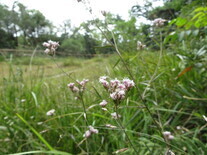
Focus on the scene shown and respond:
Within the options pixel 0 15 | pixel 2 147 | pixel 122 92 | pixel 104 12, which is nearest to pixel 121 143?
pixel 122 92

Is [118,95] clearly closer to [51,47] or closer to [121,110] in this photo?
[51,47]

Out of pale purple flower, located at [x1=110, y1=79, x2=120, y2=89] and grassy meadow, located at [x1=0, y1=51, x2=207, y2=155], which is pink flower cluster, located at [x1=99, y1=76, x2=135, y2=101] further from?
grassy meadow, located at [x1=0, y1=51, x2=207, y2=155]

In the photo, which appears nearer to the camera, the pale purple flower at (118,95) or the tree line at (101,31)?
the pale purple flower at (118,95)

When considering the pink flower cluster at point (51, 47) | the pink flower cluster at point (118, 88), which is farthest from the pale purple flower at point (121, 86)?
the pink flower cluster at point (51, 47)

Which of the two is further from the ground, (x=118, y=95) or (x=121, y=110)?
(x=118, y=95)

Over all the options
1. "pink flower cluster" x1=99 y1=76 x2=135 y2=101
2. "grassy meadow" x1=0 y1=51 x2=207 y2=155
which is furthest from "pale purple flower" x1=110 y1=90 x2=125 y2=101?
"grassy meadow" x1=0 y1=51 x2=207 y2=155

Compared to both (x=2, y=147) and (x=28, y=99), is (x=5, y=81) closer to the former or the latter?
(x=28, y=99)

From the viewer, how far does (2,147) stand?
4.07 ft

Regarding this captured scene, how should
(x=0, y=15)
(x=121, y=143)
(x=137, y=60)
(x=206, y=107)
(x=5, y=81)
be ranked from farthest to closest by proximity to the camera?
(x=0, y=15)
(x=137, y=60)
(x=5, y=81)
(x=206, y=107)
(x=121, y=143)

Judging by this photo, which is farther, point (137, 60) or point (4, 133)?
point (137, 60)

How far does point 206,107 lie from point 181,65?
0.42 metres

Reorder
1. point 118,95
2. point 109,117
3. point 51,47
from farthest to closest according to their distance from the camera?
1. point 109,117
2. point 51,47
3. point 118,95

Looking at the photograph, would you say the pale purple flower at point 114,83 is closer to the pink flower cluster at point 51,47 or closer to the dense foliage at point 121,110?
the dense foliage at point 121,110

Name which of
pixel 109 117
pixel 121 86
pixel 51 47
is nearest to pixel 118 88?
pixel 121 86
